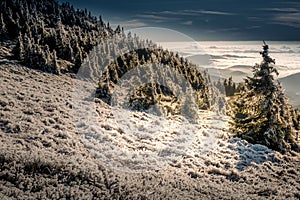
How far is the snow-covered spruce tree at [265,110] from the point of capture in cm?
2747

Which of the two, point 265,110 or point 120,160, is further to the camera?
point 265,110

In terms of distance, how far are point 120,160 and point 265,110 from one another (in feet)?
54.5

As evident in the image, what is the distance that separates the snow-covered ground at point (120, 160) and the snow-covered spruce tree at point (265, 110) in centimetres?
162

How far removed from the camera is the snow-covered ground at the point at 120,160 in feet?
35.3

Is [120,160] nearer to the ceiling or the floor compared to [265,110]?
nearer to the floor

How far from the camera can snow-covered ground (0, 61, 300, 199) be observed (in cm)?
1077

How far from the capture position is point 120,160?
17.5 m

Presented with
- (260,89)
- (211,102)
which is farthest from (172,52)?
(260,89)

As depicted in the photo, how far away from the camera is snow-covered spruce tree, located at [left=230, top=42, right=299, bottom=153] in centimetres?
2747

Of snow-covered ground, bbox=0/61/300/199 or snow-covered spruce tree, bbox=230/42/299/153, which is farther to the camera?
snow-covered spruce tree, bbox=230/42/299/153

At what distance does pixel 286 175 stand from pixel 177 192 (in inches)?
525

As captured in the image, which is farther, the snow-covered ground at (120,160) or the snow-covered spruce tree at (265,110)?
the snow-covered spruce tree at (265,110)

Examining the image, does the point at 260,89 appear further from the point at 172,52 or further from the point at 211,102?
the point at 172,52

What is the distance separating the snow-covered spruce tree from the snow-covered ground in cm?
162
